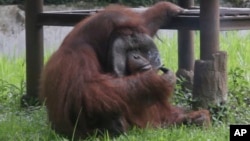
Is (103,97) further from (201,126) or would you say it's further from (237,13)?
(237,13)

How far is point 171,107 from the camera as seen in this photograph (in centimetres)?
375

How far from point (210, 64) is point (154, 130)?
1.64 ft

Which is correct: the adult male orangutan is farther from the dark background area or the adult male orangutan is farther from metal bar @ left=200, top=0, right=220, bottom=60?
the dark background area

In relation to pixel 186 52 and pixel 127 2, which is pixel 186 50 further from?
pixel 127 2

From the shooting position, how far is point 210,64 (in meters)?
3.73

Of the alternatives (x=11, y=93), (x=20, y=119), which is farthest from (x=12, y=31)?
(x=20, y=119)

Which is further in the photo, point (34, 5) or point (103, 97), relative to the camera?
point (34, 5)

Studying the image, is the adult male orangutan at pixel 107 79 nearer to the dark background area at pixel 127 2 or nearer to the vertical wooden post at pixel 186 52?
the vertical wooden post at pixel 186 52

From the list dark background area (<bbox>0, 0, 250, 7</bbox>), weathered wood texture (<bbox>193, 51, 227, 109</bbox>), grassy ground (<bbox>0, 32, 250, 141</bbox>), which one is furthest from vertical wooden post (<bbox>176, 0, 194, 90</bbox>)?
dark background area (<bbox>0, 0, 250, 7</bbox>)

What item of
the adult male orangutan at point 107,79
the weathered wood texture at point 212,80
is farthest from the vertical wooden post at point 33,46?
the weathered wood texture at point 212,80

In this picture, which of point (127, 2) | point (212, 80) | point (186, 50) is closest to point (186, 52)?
point (186, 50)

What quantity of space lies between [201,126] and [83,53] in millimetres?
698

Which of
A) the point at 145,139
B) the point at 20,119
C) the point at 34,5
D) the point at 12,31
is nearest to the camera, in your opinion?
the point at 145,139

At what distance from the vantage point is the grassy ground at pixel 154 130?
3.35 meters
